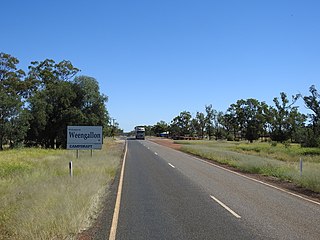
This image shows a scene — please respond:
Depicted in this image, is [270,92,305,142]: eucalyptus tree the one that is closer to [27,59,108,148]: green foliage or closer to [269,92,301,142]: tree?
[269,92,301,142]: tree

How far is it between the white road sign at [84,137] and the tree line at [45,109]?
85.1 ft

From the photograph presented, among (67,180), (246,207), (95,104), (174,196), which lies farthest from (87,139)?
(95,104)

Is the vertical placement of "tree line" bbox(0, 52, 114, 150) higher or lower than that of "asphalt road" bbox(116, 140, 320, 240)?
higher

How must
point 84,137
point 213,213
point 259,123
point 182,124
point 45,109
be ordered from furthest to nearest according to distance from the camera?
point 182,124 → point 259,123 → point 45,109 → point 84,137 → point 213,213

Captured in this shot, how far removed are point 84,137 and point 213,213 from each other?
15.2m

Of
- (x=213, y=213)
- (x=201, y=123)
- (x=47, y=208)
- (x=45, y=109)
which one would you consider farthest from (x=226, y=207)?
(x=201, y=123)

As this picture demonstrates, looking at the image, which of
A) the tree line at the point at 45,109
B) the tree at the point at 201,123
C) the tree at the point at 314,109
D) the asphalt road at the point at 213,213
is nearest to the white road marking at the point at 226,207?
the asphalt road at the point at 213,213

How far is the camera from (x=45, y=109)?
50.6 metres

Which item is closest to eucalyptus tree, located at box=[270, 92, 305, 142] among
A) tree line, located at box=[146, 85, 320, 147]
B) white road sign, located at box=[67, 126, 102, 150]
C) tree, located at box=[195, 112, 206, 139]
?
tree line, located at box=[146, 85, 320, 147]

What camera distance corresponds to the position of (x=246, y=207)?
11.0 metres

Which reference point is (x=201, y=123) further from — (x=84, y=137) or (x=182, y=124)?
(x=84, y=137)

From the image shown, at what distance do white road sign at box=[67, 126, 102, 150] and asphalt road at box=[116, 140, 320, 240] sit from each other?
8.42m

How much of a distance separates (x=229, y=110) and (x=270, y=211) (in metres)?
120

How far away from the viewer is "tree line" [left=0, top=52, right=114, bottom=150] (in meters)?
47.0
